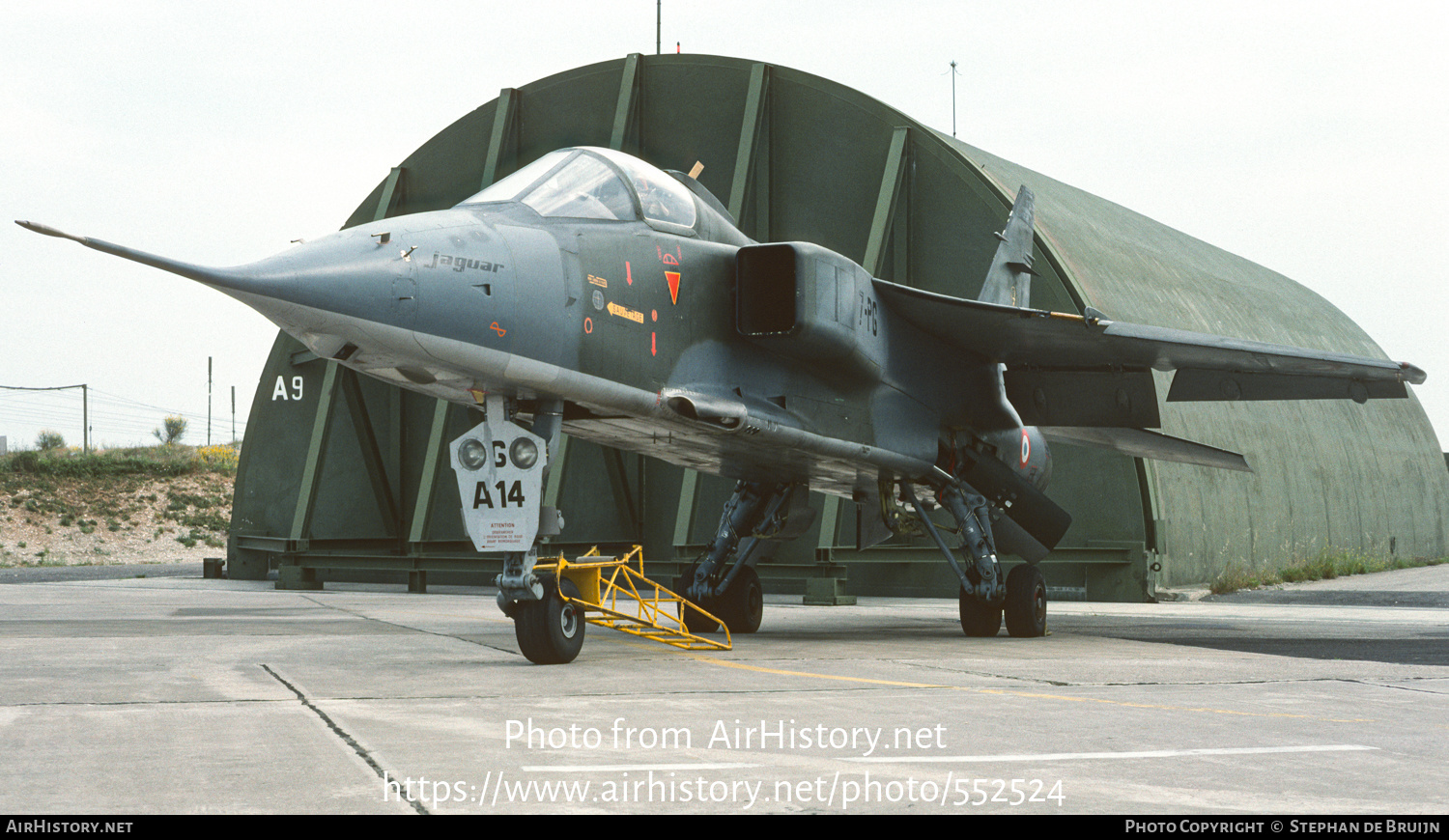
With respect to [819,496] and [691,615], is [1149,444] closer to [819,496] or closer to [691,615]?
[691,615]

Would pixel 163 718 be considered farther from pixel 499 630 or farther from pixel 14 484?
pixel 14 484

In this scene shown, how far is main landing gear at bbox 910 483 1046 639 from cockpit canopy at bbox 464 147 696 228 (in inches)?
171

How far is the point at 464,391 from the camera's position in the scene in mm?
7938

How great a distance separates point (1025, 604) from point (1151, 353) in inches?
106

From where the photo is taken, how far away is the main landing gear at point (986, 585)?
37.8 feet

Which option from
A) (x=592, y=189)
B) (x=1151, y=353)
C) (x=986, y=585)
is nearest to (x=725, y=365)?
(x=592, y=189)

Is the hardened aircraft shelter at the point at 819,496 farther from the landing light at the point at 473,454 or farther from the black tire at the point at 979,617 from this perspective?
the landing light at the point at 473,454

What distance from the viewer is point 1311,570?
22.3 m

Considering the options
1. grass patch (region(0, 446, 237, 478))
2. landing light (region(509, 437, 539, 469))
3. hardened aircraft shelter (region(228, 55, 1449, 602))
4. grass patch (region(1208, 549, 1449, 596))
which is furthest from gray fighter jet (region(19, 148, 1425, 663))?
grass patch (region(0, 446, 237, 478))

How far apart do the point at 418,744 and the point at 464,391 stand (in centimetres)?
368

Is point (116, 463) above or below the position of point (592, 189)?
below

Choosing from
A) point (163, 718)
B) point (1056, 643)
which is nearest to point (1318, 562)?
point (1056, 643)

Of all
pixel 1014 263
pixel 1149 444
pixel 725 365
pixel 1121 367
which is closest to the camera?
pixel 725 365

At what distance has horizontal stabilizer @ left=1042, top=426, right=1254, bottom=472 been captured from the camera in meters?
13.7
